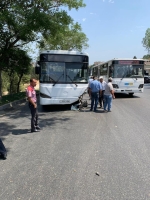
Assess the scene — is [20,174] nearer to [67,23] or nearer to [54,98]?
[54,98]

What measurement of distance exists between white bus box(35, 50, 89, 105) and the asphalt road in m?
3.05

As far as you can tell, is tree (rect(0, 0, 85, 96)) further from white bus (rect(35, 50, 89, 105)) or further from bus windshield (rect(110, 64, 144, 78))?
bus windshield (rect(110, 64, 144, 78))

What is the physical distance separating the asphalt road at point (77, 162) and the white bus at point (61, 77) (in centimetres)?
305

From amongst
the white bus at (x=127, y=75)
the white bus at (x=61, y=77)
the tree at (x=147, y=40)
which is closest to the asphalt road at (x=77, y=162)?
the white bus at (x=61, y=77)

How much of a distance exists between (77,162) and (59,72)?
23.0 ft

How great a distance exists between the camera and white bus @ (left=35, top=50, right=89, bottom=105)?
1093 centimetres

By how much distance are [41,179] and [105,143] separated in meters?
2.40

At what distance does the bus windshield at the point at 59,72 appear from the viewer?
36.3ft

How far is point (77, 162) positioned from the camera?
4.72 m

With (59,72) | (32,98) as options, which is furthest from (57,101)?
(32,98)

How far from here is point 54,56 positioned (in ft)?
36.7

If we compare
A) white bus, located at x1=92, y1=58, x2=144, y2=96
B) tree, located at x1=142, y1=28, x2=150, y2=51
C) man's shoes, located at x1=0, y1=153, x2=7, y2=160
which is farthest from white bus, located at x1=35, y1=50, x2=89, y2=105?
tree, located at x1=142, y1=28, x2=150, y2=51

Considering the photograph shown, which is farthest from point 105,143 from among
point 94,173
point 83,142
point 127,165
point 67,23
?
point 67,23

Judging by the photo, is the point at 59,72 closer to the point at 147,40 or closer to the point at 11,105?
the point at 11,105
